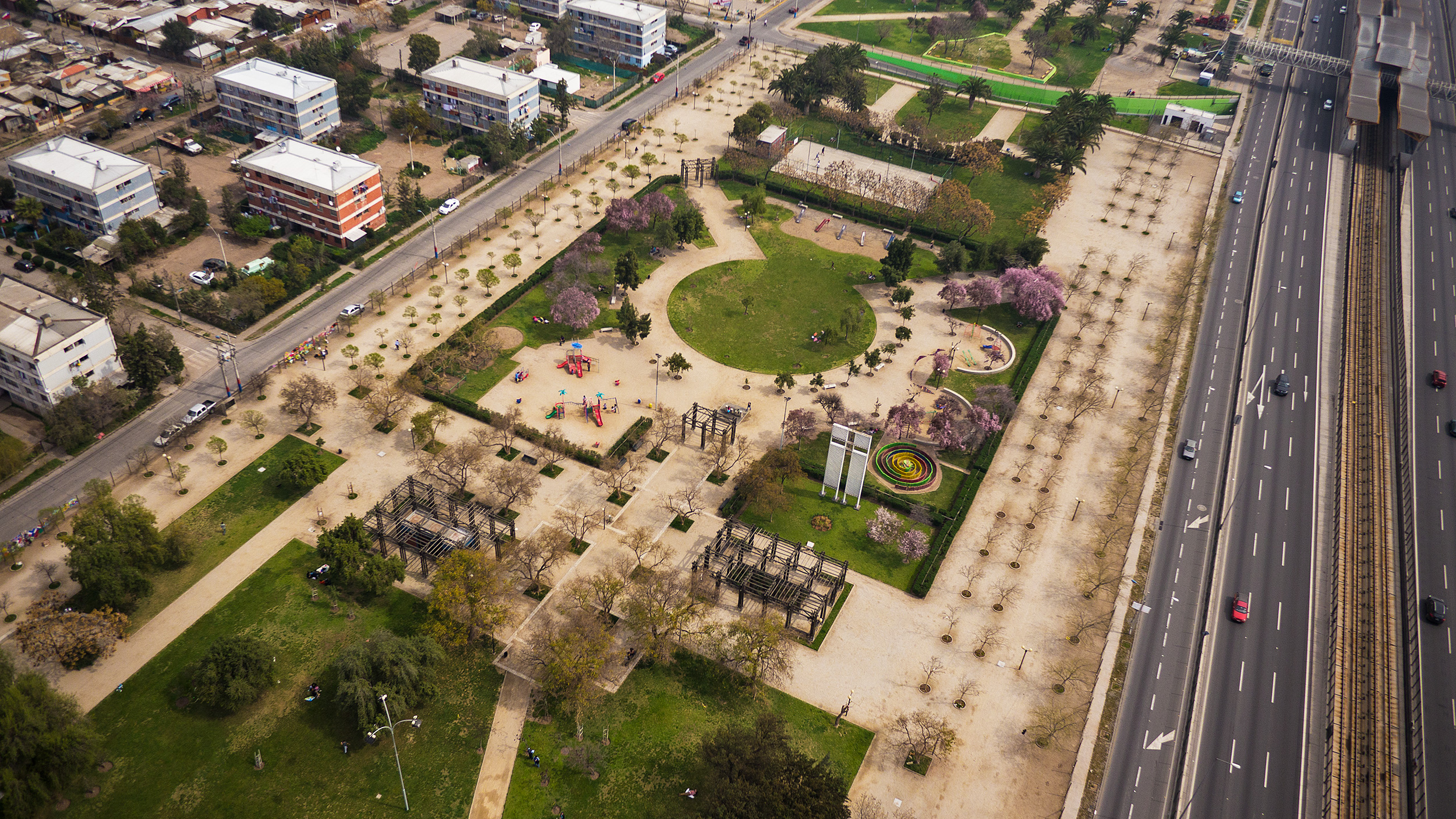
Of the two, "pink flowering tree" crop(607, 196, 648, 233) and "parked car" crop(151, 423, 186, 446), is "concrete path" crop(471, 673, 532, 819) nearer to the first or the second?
"parked car" crop(151, 423, 186, 446)

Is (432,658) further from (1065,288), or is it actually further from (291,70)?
(291,70)

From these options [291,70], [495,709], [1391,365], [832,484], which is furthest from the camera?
[291,70]

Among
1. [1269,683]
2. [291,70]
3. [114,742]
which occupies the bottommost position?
[114,742]

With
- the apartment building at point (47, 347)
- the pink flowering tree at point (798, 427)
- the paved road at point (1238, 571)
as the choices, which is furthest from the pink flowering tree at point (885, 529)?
the apartment building at point (47, 347)

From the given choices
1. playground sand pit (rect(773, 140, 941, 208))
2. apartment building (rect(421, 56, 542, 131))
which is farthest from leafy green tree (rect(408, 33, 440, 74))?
playground sand pit (rect(773, 140, 941, 208))

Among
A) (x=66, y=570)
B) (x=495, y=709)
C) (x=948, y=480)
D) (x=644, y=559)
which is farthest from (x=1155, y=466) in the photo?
→ (x=66, y=570)

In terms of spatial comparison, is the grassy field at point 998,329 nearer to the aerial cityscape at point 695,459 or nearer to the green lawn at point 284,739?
the aerial cityscape at point 695,459
